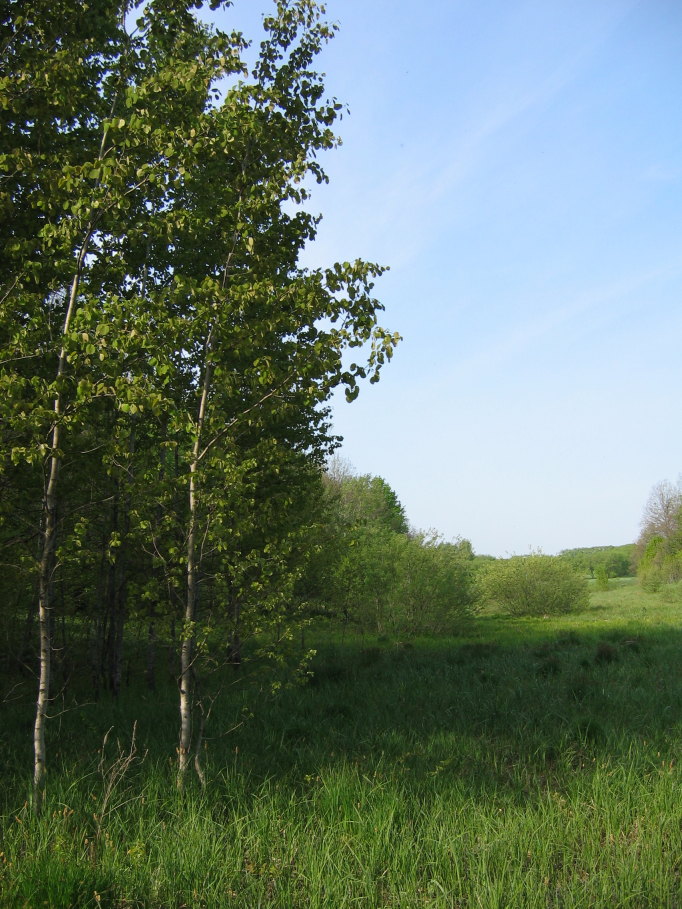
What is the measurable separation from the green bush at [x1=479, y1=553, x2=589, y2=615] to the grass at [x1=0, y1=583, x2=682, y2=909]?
24.4 m

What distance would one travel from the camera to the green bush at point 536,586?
32.5 metres

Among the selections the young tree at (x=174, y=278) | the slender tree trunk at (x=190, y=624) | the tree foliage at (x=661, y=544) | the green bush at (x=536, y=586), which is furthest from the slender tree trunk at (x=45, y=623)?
the tree foliage at (x=661, y=544)

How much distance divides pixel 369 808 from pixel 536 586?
29768 mm

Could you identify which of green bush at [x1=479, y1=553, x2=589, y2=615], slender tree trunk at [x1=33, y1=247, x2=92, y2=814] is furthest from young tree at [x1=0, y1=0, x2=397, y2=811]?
green bush at [x1=479, y1=553, x2=589, y2=615]

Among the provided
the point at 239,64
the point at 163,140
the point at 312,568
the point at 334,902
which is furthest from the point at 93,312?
the point at 312,568

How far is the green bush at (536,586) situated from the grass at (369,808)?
2439 centimetres

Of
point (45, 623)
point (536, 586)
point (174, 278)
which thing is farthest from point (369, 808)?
point (536, 586)

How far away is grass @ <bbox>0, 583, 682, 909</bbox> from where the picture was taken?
377 centimetres

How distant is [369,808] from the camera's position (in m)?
4.95

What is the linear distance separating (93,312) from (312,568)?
35.5 feet

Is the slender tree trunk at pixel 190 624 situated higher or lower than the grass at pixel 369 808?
higher

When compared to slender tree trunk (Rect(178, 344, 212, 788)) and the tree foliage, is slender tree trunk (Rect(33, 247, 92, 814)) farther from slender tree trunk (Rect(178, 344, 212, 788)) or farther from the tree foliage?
the tree foliage

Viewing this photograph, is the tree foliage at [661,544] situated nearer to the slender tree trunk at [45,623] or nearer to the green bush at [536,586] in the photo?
the green bush at [536,586]

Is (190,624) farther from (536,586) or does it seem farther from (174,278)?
(536,586)
